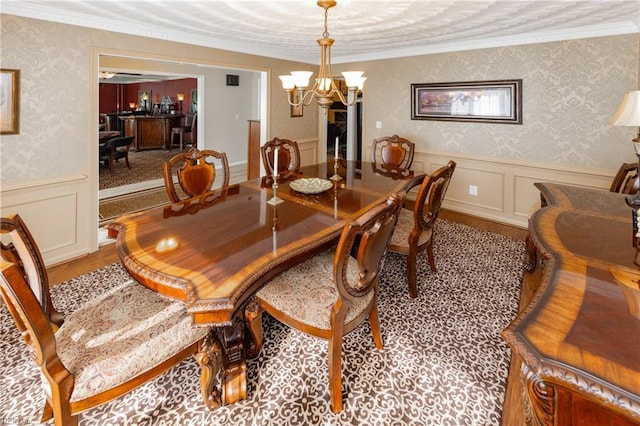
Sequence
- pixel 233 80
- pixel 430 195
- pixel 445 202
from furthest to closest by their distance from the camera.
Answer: pixel 233 80, pixel 445 202, pixel 430 195

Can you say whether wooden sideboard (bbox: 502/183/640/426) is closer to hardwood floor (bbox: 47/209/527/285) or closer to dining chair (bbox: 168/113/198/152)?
hardwood floor (bbox: 47/209/527/285)

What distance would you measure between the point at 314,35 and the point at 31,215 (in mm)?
3194

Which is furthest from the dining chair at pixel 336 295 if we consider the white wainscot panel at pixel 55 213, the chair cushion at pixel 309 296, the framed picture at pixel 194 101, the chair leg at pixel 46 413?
the framed picture at pixel 194 101

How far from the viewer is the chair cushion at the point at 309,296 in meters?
1.63

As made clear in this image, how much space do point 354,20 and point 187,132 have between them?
910 centimetres

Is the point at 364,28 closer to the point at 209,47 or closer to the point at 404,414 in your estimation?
the point at 209,47

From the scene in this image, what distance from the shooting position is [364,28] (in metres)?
3.54

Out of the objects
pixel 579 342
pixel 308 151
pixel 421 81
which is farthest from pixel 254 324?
pixel 308 151

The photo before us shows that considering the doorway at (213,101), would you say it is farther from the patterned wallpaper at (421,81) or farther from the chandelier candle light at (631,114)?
the chandelier candle light at (631,114)

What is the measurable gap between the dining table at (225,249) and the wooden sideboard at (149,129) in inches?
367

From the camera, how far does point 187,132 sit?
11.1m

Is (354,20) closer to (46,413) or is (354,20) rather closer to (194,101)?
(46,413)

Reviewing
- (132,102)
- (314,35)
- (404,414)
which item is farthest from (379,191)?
(132,102)

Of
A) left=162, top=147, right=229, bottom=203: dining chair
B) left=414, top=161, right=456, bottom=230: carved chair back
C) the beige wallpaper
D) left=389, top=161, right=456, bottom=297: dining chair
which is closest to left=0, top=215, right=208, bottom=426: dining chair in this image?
left=162, top=147, right=229, bottom=203: dining chair
